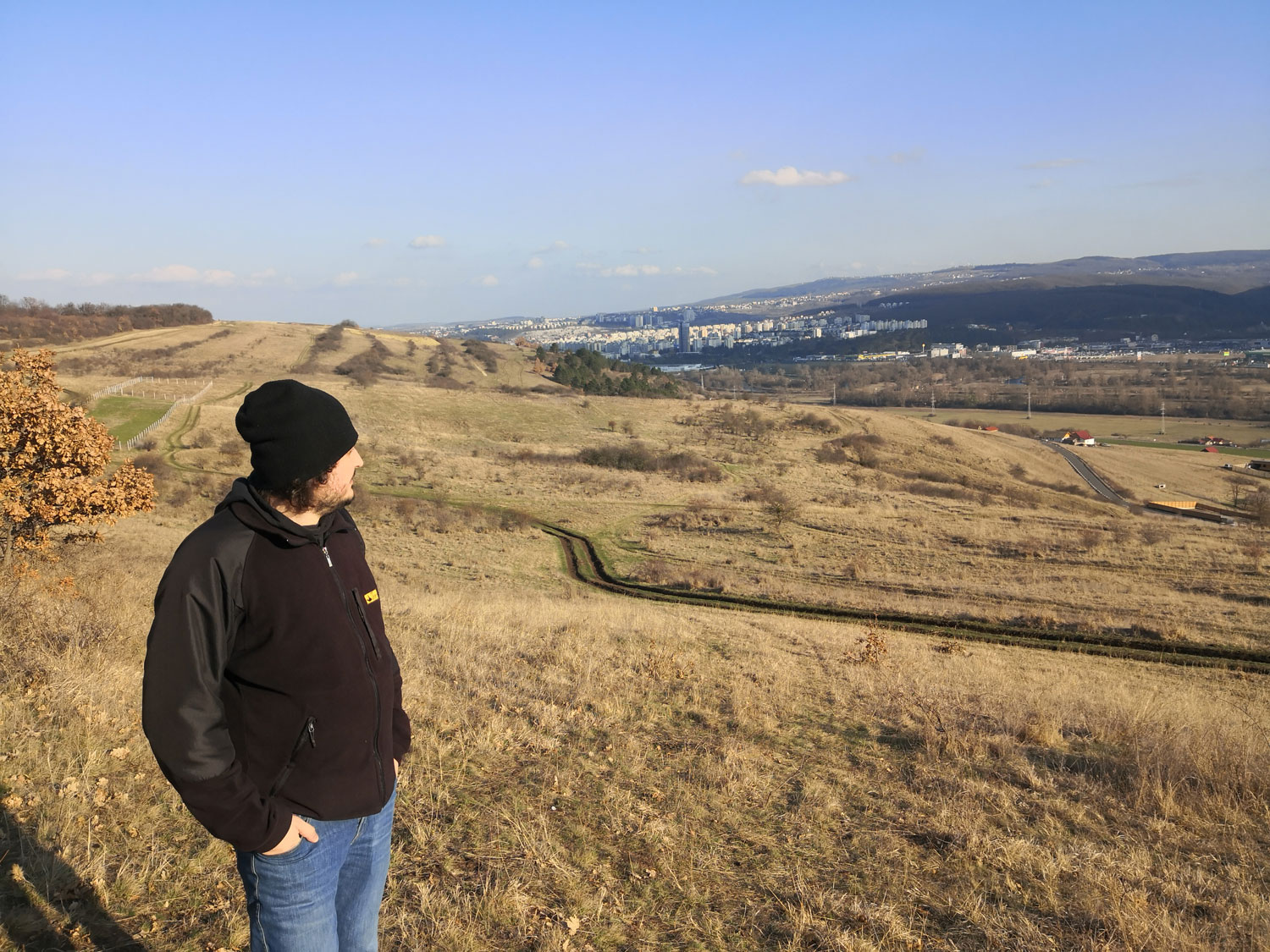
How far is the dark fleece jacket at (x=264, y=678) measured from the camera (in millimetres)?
2340

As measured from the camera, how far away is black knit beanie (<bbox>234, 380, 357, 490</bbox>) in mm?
2559

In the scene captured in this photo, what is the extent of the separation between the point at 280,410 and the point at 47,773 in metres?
4.59

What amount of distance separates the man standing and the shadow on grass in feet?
6.40

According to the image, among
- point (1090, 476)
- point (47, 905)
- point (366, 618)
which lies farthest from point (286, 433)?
point (1090, 476)

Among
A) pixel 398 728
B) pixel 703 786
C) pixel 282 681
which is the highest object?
pixel 282 681

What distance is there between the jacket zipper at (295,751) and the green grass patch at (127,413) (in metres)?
48.1

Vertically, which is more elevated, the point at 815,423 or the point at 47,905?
the point at 47,905

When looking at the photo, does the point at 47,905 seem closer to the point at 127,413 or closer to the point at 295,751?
the point at 295,751

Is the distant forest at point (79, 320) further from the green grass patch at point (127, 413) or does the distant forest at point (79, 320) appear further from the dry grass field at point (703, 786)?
the dry grass field at point (703, 786)

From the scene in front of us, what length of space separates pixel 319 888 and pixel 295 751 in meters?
0.51

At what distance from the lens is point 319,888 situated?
8.86ft

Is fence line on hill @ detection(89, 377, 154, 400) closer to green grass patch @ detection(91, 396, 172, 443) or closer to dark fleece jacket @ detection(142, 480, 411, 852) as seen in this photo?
green grass patch @ detection(91, 396, 172, 443)

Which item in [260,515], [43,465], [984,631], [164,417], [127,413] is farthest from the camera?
[127,413]

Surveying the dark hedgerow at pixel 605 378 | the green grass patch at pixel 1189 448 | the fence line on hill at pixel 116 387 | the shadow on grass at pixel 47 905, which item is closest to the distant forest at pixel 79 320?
the fence line on hill at pixel 116 387
